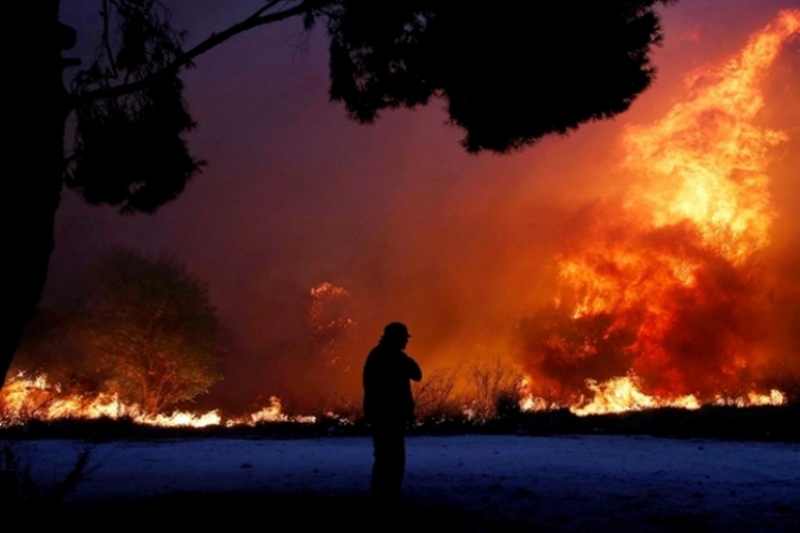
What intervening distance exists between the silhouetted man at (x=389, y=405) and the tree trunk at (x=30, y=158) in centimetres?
291

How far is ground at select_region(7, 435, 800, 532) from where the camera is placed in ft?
19.8

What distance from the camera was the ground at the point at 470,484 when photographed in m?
6.04

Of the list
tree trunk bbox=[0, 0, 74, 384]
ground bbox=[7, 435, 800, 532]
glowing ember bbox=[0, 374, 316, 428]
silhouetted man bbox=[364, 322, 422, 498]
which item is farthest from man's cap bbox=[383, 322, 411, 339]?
glowing ember bbox=[0, 374, 316, 428]

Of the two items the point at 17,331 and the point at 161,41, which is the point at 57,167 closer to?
the point at 17,331

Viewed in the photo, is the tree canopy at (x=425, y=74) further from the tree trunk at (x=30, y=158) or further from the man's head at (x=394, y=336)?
the man's head at (x=394, y=336)

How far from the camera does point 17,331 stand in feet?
16.3

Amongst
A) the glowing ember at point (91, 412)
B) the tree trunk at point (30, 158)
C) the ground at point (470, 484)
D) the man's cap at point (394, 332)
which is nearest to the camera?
the tree trunk at point (30, 158)

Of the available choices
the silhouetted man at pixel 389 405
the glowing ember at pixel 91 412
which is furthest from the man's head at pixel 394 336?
the glowing ember at pixel 91 412

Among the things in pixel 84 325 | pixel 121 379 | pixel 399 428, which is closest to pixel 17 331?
pixel 399 428

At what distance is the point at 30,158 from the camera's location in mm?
5125

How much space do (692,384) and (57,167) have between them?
2532 cm

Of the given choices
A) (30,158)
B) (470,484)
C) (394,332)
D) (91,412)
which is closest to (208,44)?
(30,158)

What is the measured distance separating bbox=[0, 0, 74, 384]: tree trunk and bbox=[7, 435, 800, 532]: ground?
2.19 metres

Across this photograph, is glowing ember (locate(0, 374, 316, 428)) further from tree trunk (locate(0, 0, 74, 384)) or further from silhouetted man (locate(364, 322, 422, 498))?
tree trunk (locate(0, 0, 74, 384))
